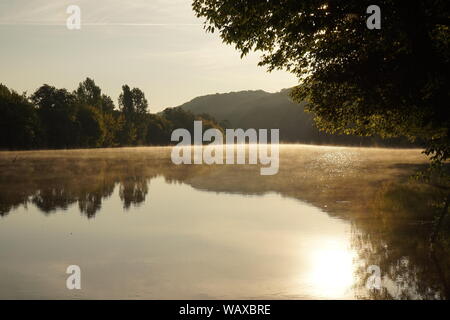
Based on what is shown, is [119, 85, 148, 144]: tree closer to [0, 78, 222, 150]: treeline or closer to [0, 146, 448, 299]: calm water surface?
[0, 78, 222, 150]: treeline

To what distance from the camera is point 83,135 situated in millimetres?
142750

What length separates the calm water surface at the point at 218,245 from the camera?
13125mm

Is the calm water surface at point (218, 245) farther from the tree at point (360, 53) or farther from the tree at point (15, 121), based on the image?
the tree at point (15, 121)

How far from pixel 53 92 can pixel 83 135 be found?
15.7 meters

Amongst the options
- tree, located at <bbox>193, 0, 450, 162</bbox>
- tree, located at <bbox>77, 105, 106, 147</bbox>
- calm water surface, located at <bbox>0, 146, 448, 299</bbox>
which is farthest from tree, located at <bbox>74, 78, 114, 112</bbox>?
tree, located at <bbox>193, 0, 450, 162</bbox>

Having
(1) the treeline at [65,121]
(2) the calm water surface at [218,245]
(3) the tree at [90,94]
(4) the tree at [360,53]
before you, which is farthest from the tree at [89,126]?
(4) the tree at [360,53]

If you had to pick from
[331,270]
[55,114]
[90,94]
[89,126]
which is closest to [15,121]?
[55,114]

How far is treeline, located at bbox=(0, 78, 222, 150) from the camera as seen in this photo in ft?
370

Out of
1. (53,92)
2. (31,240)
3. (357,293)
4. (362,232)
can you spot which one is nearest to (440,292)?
(357,293)

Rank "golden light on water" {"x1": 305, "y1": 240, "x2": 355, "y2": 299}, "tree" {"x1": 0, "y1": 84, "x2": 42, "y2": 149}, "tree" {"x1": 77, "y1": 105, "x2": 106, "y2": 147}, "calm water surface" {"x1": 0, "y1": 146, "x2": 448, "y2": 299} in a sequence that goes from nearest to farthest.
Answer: "golden light on water" {"x1": 305, "y1": 240, "x2": 355, "y2": 299}, "calm water surface" {"x1": 0, "y1": 146, "x2": 448, "y2": 299}, "tree" {"x1": 0, "y1": 84, "x2": 42, "y2": 149}, "tree" {"x1": 77, "y1": 105, "x2": 106, "y2": 147}

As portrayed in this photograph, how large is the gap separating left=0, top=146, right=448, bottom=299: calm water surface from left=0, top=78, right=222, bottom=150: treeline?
85.7m

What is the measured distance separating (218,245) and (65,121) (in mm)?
123403

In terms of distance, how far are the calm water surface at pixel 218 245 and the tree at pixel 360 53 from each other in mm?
4666
